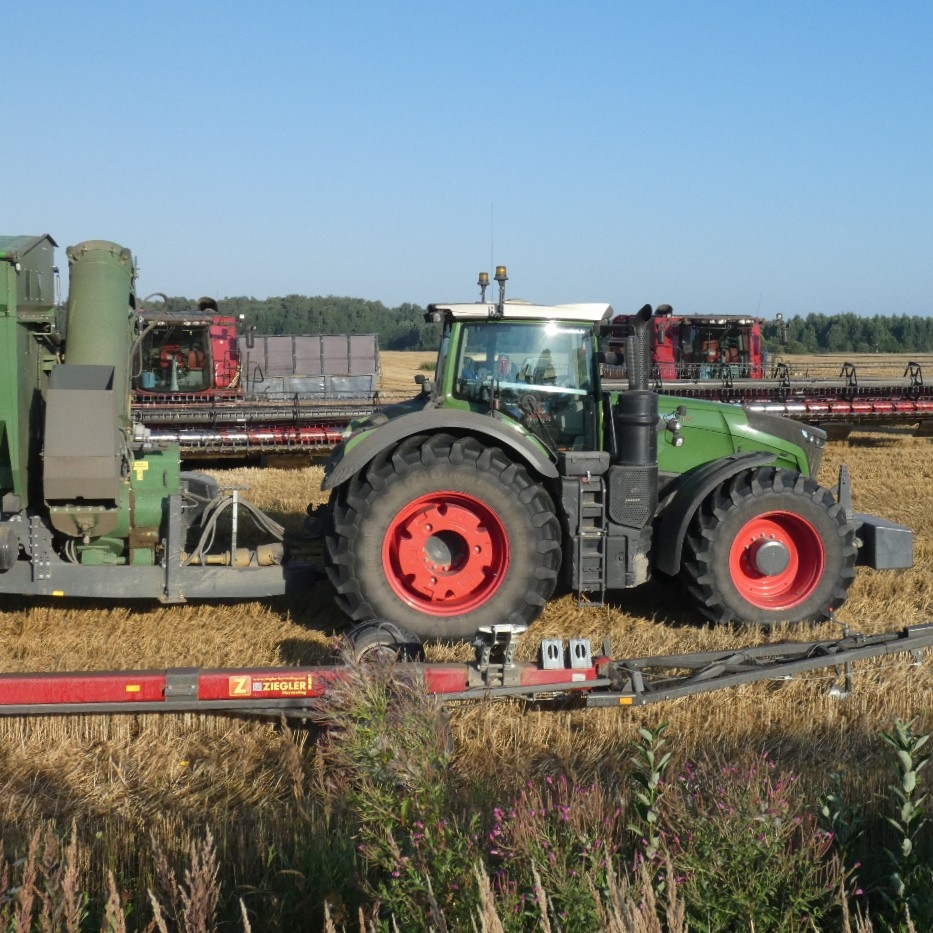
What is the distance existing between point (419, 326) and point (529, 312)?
71925 millimetres

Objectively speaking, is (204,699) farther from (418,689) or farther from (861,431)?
(861,431)

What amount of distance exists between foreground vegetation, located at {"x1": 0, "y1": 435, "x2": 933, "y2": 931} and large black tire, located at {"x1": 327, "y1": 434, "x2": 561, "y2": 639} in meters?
0.32

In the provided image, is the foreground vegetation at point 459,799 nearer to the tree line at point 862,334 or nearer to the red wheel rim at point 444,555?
the red wheel rim at point 444,555

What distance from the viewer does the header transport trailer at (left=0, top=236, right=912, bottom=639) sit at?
588cm

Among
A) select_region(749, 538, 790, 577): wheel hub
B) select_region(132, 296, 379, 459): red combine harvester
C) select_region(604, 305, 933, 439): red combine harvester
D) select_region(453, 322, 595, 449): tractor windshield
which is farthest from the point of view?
select_region(604, 305, 933, 439): red combine harvester

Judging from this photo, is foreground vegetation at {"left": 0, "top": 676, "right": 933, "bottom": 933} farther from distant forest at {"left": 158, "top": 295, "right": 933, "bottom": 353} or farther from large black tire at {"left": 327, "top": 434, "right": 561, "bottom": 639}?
distant forest at {"left": 158, "top": 295, "right": 933, "bottom": 353}

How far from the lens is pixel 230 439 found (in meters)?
13.8

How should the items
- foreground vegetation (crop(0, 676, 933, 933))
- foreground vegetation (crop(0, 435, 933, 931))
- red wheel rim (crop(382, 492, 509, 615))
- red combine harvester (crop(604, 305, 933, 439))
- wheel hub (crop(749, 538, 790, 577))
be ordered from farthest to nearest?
red combine harvester (crop(604, 305, 933, 439)), wheel hub (crop(749, 538, 790, 577)), red wheel rim (crop(382, 492, 509, 615)), foreground vegetation (crop(0, 435, 933, 931)), foreground vegetation (crop(0, 676, 933, 933))

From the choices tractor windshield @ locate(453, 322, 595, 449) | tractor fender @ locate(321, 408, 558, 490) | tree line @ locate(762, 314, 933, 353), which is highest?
tree line @ locate(762, 314, 933, 353)

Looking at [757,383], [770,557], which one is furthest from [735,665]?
[757,383]

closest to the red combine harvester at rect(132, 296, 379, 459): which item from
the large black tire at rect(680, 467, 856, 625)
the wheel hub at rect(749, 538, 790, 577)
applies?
the large black tire at rect(680, 467, 856, 625)

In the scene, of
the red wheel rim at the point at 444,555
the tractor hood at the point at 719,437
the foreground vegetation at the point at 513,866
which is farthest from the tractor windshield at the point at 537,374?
the foreground vegetation at the point at 513,866

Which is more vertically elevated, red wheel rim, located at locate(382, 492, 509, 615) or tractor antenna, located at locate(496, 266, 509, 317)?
tractor antenna, located at locate(496, 266, 509, 317)

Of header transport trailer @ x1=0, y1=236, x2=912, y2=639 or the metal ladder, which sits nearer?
header transport trailer @ x1=0, y1=236, x2=912, y2=639
